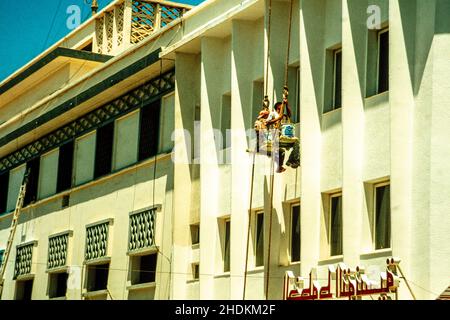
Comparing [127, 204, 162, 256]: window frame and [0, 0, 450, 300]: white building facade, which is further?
[127, 204, 162, 256]: window frame

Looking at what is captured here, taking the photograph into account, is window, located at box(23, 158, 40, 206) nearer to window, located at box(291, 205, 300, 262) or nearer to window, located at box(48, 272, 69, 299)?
window, located at box(48, 272, 69, 299)

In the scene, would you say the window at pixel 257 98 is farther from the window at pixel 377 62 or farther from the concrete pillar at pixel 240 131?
the window at pixel 377 62

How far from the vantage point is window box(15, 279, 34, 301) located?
3922 centimetres

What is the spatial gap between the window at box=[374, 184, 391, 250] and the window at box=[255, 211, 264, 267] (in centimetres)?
445

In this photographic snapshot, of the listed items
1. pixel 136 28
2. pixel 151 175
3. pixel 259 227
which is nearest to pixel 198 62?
pixel 151 175

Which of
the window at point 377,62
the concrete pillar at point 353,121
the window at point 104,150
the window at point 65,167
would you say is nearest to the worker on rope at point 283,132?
the concrete pillar at point 353,121

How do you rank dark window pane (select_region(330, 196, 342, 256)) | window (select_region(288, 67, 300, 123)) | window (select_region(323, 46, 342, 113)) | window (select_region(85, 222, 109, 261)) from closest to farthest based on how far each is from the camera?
1. dark window pane (select_region(330, 196, 342, 256))
2. window (select_region(323, 46, 342, 113))
3. window (select_region(288, 67, 300, 123))
4. window (select_region(85, 222, 109, 261))

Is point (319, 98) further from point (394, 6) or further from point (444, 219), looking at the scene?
point (444, 219)

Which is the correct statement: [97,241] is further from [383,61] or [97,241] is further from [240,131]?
[383,61]

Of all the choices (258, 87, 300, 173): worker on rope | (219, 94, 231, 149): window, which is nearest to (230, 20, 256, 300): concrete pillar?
(219, 94, 231, 149): window

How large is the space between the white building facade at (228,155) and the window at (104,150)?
0.07m

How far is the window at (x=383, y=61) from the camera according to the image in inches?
908

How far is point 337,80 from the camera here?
24.8 m

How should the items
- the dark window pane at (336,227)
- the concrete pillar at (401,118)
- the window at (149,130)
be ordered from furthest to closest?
the window at (149,130)
the dark window pane at (336,227)
the concrete pillar at (401,118)
